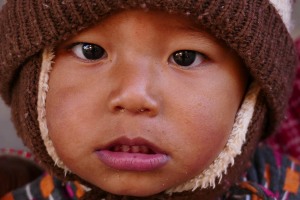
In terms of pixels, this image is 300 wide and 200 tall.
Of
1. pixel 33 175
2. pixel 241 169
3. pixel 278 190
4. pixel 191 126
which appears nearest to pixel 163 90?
pixel 191 126

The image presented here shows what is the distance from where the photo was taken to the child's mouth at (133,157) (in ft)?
2.99

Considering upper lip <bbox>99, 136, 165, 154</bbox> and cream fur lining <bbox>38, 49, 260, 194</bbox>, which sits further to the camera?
cream fur lining <bbox>38, 49, 260, 194</bbox>

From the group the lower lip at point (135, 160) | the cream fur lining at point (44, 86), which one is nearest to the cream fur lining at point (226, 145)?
the cream fur lining at point (44, 86)

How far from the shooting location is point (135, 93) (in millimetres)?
872

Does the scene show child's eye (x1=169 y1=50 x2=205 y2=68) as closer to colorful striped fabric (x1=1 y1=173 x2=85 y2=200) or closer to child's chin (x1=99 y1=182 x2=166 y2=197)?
child's chin (x1=99 y1=182 x2=166 y2=197)

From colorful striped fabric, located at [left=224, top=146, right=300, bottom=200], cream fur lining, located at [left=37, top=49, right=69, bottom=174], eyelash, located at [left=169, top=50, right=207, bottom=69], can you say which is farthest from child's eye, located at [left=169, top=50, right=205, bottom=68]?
colorful striped fabric, located at [left=224, top=146, right=300, bottom=200]

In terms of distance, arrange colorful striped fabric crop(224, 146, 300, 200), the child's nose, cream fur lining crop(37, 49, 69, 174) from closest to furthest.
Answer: the child's nose, cream fur lining crop(37, 49, 69, 174), colorful striped fabric crop(224, 146, 300, 200)

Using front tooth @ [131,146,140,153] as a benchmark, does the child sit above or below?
above

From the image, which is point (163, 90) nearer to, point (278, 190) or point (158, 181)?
point (158, 181)

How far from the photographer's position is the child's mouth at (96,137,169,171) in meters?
0.91

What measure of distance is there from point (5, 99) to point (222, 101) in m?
0.46

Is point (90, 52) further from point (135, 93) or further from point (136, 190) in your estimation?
point (136, 190)

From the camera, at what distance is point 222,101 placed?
3.16 ft

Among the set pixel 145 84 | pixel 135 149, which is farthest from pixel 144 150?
pixel 145 84
